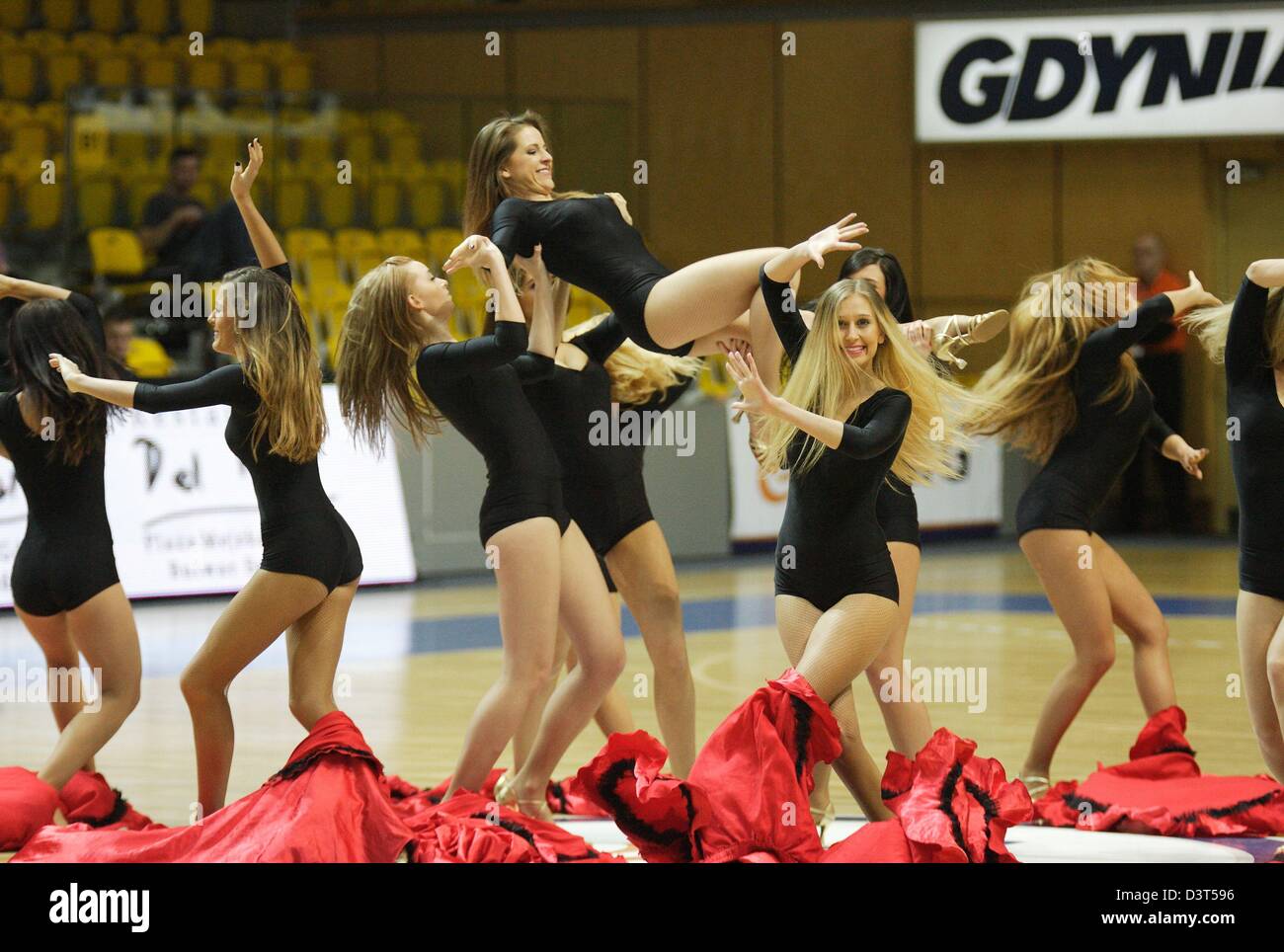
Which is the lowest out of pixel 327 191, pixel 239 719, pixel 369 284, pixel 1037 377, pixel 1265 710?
pixel 239 719

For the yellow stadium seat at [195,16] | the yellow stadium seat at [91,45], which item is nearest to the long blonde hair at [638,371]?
the yellow stadium seat at [91,45]

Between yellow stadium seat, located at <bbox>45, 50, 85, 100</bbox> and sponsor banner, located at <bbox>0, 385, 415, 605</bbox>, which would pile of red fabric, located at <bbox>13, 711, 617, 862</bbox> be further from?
yellow stadium seat, located at <bbox>45, 50, 85, 100</bbox>

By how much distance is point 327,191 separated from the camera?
1260 cm

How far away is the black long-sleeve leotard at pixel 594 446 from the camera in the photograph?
197 inches

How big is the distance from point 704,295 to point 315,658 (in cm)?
147

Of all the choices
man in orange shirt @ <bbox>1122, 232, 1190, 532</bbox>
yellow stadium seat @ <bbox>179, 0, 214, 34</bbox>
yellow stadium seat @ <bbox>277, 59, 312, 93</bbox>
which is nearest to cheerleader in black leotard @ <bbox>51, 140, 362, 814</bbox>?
man in orange shirt @ <bbox>1122, 232, 1190, 532</bbox>

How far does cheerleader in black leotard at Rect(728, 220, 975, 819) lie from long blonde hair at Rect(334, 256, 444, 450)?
1098 mm

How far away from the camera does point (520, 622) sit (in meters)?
4.62

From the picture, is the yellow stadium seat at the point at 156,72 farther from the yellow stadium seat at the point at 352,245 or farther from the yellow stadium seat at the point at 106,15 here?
the yellow stadium seat at the point at 352,245

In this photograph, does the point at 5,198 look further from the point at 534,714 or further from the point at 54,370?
the point at 534,714

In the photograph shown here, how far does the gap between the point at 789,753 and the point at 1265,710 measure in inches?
60.9

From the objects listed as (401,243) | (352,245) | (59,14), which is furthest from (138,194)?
(59,14)
